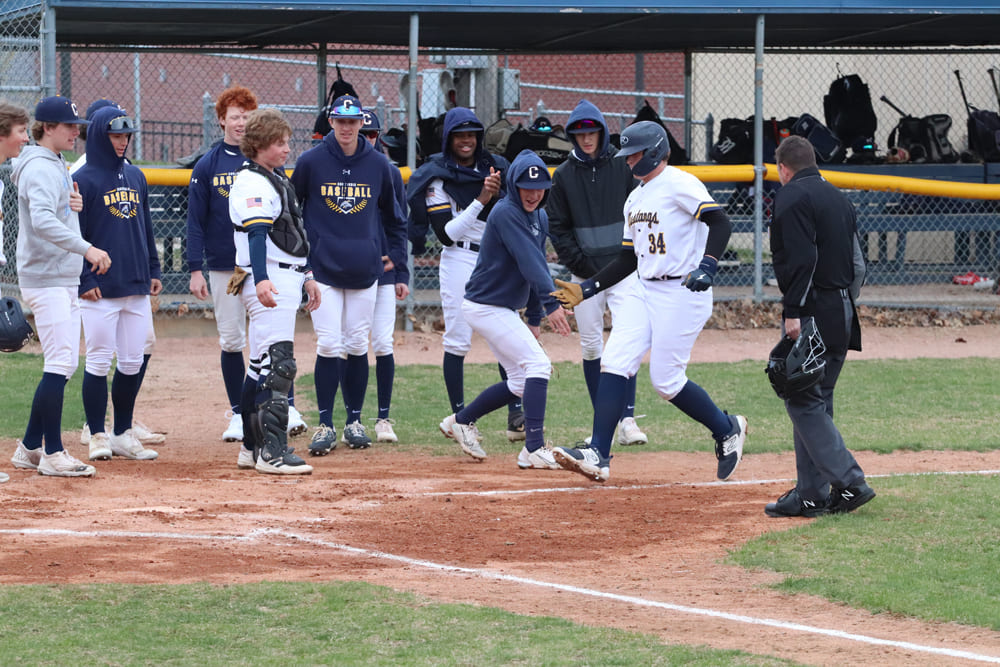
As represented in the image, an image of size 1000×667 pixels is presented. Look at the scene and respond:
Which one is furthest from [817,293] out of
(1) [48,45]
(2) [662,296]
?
(1) [48,45]

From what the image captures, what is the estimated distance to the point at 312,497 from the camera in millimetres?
6672

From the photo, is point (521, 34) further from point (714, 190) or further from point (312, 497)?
point (312, 497)

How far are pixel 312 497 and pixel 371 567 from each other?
1.45 m

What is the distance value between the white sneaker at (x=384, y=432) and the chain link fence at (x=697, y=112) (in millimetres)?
4313

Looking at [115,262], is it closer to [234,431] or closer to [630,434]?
[234,431]

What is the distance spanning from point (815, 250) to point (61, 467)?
4.02 meters

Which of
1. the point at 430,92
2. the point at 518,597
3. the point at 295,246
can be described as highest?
the point at 430,92

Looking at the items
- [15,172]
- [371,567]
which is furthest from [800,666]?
[15,172]

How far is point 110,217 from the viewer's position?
743cm

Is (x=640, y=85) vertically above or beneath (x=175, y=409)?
above

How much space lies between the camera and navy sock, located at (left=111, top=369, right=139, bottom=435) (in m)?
7.84

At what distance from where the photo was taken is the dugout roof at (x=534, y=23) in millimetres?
12406

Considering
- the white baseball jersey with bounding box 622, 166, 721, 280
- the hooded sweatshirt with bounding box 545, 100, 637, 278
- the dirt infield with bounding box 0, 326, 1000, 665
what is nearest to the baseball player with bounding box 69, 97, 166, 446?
the dirt infield with bounding box 0, 326, 1000, 665

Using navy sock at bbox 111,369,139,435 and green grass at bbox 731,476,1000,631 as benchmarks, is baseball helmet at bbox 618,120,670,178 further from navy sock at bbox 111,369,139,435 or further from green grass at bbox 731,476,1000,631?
navy sock at bbox 111,369,139,435
